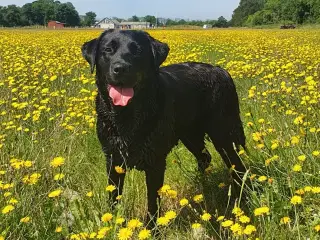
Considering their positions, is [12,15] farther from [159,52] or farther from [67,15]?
[159,52]

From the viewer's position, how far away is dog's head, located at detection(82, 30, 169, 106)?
270 cm

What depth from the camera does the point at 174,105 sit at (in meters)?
3.18

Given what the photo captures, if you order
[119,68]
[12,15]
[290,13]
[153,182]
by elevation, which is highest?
[119,68]

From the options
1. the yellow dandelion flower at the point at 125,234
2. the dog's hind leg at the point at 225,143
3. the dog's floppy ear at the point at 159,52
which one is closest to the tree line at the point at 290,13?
the dog's hind leg at the point at 225,143

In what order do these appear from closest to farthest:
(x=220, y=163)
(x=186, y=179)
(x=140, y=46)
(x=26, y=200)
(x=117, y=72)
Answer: (x=26, y=200) < (x=117, y=72) < (x=140, y=46) < (x=186, y=179) < (x=220, y=163)

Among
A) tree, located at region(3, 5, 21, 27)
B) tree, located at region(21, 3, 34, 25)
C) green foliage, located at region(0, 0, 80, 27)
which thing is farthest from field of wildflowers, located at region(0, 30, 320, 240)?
tree, located at region(21, 3, 34, 25)

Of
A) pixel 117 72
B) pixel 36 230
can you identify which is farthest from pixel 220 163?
pixel 36 230

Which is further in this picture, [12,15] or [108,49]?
[12,15]

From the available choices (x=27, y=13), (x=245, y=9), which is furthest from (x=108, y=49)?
(x=245, y=9)

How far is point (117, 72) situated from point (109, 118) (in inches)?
18.3

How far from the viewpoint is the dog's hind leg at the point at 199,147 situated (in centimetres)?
380

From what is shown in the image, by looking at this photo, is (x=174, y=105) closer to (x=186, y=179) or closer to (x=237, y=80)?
(x=186, y=179)

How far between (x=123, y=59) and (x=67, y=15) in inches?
4231

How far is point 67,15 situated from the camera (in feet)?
341
